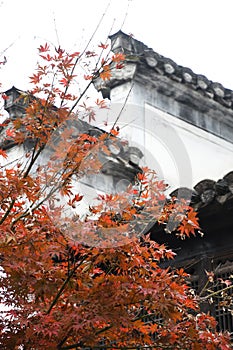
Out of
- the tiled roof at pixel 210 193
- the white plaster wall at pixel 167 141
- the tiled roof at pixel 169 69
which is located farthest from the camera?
the tiled roof at pixel 169 69

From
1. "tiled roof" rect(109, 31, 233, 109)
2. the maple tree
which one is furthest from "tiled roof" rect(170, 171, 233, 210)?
"tiled roof" rect(109, 31, 233, 109)

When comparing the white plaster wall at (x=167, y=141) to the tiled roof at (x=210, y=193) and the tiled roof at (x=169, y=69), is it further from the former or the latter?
the tiled roof at (x=210, y=193)

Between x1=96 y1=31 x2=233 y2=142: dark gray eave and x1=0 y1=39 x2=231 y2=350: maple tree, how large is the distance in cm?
640

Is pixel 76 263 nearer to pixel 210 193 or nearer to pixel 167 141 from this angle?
pixel 210 193

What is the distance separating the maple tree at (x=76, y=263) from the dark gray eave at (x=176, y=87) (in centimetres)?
640

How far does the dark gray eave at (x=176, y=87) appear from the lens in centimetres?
1250

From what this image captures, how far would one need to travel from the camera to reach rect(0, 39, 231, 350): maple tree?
16.7 ft

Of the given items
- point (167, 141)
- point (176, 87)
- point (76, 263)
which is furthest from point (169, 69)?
point (76, 263)

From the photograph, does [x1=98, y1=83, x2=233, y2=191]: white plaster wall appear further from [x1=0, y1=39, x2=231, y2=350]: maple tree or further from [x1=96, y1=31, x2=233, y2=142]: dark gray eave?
[x1=0, y1=39, x2=231, y2=350]: maple tree

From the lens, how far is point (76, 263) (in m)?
5.29

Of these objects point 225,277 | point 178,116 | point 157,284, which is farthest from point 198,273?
point 178,116

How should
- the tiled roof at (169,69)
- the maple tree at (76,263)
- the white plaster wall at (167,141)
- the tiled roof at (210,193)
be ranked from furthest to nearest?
the tiled roof at (169,69) → the white plaster wall at (167,141) → the tiled roof at (210,193) → the maple tree at (76,263)

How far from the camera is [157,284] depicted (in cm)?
525

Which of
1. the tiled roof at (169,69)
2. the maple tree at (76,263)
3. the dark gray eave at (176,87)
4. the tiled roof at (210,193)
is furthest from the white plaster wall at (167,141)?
the maple tree at (76,263)
